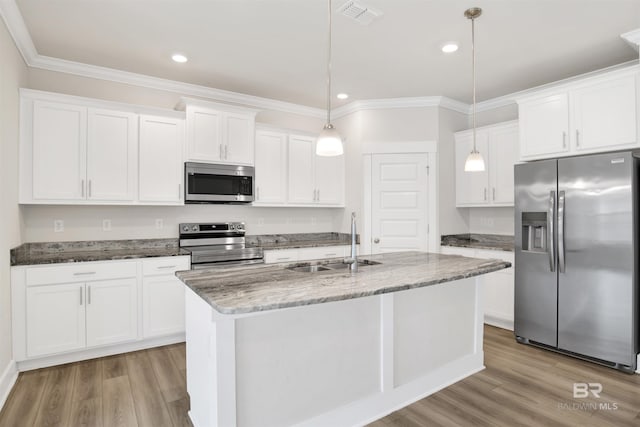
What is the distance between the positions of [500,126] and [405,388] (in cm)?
321

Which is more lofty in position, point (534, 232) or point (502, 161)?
point (502, 161)

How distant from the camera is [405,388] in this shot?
2359 millimetres

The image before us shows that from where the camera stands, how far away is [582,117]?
320 cm

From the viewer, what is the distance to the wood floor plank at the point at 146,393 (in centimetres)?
220

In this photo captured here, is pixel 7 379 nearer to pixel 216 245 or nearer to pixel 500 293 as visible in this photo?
pixel 216 245

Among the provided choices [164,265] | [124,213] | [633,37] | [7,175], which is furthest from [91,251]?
[633,37]

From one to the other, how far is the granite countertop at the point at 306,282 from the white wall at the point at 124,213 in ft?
6.56

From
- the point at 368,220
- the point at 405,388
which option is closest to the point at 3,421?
the point at 405,388

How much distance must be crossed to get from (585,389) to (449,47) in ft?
9.49

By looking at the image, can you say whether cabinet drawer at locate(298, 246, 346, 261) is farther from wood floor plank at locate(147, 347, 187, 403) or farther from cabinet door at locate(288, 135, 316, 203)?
wood floor plank at locate(147, 347, 187, 403)

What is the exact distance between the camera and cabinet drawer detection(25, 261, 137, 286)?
2852 millimetres

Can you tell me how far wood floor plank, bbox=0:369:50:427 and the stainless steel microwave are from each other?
191cm

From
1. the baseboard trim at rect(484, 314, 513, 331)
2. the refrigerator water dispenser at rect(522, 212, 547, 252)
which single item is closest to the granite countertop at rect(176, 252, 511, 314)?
the refrigerator water dispenser at rect(522, 212, 547, 252)

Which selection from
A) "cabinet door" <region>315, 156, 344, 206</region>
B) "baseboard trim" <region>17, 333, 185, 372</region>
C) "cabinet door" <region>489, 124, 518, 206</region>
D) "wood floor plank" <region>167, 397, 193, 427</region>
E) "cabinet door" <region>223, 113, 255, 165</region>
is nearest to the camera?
"wood floor plank" <region>167, 397, 193, 427</region>
